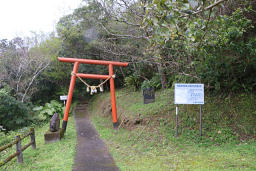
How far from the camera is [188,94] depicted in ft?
25.3

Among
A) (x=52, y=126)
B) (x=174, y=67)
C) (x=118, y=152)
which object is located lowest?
(x=118, y=152)

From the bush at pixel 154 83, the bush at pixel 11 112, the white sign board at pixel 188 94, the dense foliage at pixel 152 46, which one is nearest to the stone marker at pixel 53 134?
the dense foliage at pixel 152 46

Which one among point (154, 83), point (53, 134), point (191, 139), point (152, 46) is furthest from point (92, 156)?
point (154, 83)

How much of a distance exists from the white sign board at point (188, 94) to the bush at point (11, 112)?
39.0 ft

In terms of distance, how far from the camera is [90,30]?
1931 cm

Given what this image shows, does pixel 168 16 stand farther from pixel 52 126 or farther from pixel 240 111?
pixel 52 126

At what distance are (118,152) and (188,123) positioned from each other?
3174 millimetres

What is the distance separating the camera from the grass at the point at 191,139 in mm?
5449

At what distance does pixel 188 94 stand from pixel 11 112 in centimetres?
1265

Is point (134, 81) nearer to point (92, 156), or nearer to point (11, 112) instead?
point (11, 112)

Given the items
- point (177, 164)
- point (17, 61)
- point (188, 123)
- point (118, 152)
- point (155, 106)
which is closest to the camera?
point (177, 164)

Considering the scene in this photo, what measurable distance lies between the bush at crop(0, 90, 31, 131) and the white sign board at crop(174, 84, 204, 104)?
11893 millimetres

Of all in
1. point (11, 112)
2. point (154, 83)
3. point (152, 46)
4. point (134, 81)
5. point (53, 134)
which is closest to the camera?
point (152, 46)

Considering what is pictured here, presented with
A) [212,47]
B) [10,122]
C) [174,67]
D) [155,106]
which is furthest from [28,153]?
[10,122]
